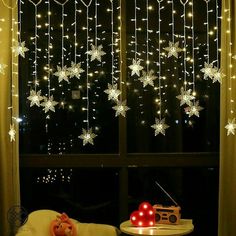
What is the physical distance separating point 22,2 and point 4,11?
418mm

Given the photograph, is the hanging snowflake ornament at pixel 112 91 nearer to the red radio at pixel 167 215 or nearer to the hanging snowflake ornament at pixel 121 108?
the hanging snowflake ornament at pixel 121 108

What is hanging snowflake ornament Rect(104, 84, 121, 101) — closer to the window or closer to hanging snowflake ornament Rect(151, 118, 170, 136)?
the window

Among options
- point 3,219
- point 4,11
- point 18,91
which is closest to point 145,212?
point 3,219

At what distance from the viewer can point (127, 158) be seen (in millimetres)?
4285

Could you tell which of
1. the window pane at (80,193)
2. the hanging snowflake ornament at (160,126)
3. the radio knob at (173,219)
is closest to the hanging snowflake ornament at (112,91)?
the hanging snowflake ornament at (160,126)

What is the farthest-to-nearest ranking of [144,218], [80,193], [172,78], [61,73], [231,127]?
1. [80,193]
2. [172,78]
3. [61,73]
4. [231,127]
5. [144,218]

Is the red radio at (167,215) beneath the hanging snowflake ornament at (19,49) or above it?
beneath

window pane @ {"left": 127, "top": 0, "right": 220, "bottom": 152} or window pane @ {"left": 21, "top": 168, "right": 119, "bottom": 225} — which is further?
window pane @ {"left": 21, "top": 168, "right": 119, "bottom": 225}

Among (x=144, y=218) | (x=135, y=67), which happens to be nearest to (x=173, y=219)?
(x=144, y=218)

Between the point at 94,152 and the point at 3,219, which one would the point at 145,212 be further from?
the point at 3,219

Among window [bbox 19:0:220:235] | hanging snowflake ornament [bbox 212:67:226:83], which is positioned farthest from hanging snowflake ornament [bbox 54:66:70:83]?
hanging snowflake ornament [bbox 212:67:226:83]

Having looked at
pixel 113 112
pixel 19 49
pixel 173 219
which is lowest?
pixel 173 219

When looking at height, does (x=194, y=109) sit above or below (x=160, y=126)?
above

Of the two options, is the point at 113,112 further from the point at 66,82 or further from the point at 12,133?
the point at 12,133
